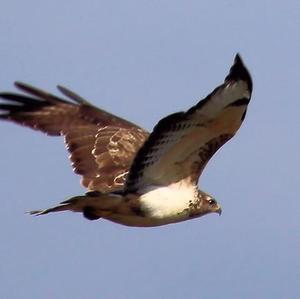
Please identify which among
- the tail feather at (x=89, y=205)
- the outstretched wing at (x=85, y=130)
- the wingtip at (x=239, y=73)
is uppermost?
the outstretched wing at (x=85, y=130)

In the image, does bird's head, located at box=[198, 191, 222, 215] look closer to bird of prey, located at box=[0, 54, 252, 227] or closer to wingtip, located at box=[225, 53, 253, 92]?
bird of prey, located at box=[0, 54, 252, 227]

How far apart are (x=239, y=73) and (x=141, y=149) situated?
1.52 meters

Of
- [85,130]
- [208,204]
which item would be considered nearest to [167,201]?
[208,204]

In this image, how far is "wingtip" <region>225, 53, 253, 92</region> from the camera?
12438mm

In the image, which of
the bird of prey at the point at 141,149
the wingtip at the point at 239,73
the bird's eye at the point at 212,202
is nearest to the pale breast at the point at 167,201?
the bird of prey at the point at 141,149

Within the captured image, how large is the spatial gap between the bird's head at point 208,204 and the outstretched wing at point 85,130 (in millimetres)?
1113

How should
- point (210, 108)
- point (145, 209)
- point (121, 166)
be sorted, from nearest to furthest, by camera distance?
point (210, 108) → point (145, 209) → point (121, 166)

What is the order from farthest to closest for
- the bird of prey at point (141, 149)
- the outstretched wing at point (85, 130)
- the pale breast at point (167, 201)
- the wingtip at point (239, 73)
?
the outstretched wing at point (85, 130) < the pale breast at point (167, 201) < the bird of prey at point (141, 149) < the wingtip at point (239, 73)

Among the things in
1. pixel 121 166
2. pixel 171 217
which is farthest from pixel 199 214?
pixel 121 166

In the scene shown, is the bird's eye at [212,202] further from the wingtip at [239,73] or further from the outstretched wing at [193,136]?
the wingtip at [239,73]

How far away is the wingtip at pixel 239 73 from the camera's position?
12.4 meters

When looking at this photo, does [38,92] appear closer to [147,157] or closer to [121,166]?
[121,166]

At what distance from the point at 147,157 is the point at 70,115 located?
3071 mm

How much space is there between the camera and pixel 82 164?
15.9 m
